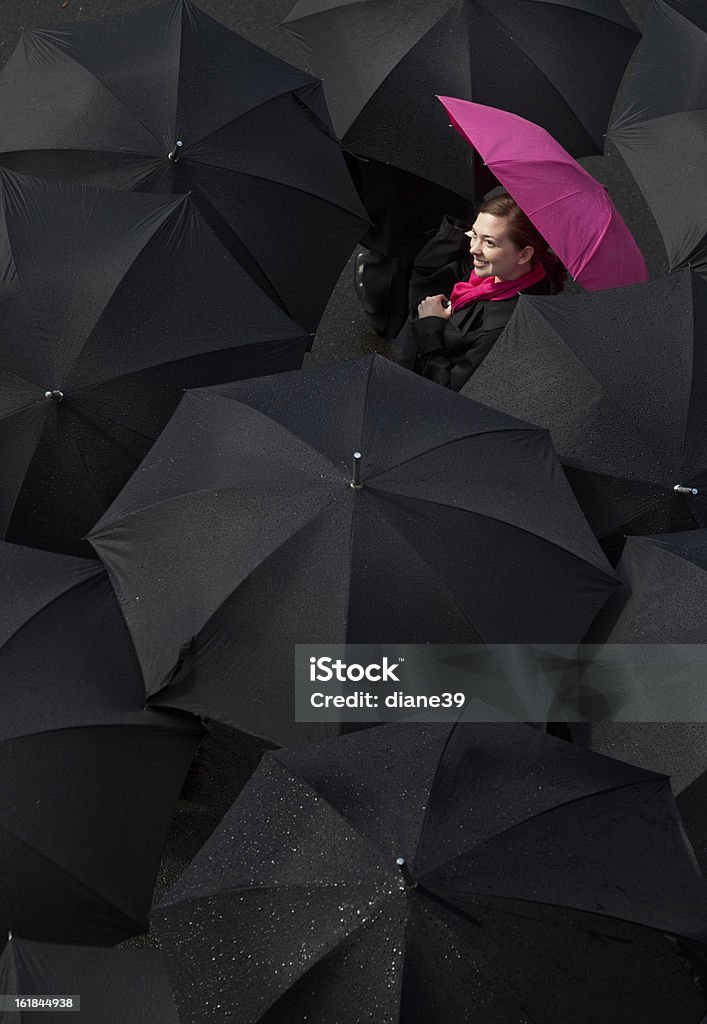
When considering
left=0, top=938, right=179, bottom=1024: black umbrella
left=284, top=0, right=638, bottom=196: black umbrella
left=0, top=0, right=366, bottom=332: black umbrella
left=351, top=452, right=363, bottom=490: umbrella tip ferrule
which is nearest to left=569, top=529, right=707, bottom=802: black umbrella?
left=351, top=452, right=363, bottom=490: umbrella tip ferrule

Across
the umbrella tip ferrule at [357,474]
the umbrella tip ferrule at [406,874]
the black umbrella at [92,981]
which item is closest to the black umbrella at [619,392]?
the umbrella tip ferrule at [357,474]

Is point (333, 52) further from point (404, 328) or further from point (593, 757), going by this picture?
point (593, 757)

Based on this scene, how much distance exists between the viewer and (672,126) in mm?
4461

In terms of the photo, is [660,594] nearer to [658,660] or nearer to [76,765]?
[658,660]

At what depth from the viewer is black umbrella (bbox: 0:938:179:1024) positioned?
3033 mm

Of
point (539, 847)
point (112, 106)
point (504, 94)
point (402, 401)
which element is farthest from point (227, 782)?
point (504, 94)

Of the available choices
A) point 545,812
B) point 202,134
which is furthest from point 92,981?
point 202,134

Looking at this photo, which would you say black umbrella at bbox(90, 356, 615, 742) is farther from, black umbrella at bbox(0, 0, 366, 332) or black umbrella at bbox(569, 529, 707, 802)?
black umbrella at bbox(0, 0, 366, 332)

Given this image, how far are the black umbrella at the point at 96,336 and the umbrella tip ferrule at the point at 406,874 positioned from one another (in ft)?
4.84

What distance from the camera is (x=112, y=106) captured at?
422 centimetres

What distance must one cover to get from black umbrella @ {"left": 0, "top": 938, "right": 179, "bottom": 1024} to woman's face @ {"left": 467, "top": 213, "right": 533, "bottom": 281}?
7.26 ft

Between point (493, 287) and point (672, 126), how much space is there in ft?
2.78

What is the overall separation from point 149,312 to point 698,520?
160 centimetres

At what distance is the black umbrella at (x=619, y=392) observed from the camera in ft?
12.0
